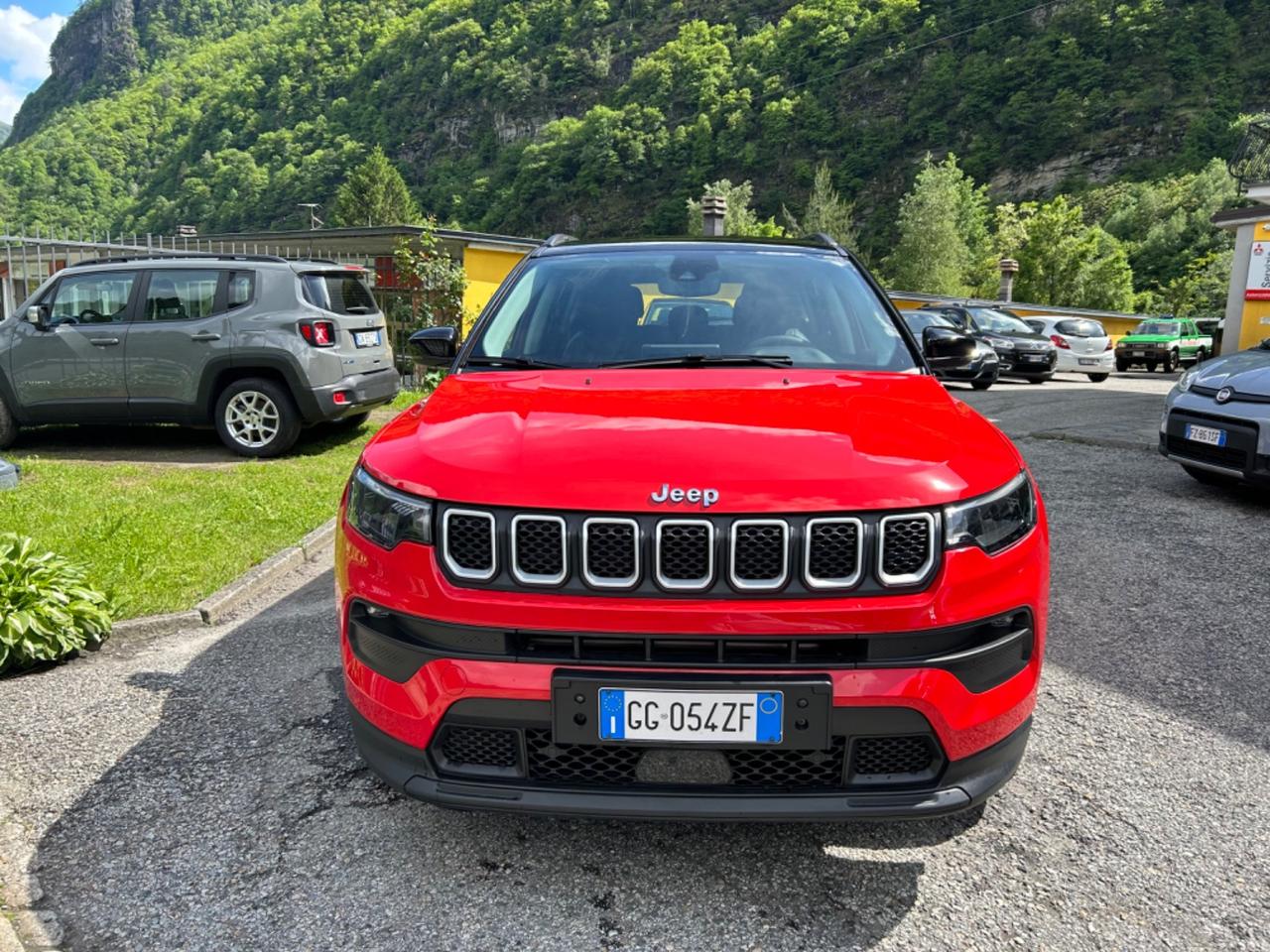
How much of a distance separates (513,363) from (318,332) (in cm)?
566

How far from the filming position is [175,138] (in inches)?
4259

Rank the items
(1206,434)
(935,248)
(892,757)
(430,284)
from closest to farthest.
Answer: (892,757) → (1206,434) → (430,284) → (935,248)

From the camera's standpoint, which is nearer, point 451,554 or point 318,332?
point 451,554

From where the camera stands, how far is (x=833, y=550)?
1989 mm

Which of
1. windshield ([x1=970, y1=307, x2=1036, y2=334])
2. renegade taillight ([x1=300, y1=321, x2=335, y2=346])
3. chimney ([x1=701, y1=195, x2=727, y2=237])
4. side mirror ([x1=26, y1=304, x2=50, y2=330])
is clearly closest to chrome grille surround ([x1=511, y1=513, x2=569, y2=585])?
renegade taillight ([x1=300, y1=321, x2=335, y2=346])

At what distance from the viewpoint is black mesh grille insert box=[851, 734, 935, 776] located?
2.05 metres

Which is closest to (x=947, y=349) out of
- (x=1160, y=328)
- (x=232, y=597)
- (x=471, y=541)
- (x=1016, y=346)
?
(x=471, y=541)

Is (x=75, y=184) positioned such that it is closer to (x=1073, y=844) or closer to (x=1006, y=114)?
(x=1006, y=114)

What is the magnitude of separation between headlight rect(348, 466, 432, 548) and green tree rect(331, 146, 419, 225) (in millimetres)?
85836

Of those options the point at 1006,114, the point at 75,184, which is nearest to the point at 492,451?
the point at 1006,114

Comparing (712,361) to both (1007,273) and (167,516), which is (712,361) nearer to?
(167,516)

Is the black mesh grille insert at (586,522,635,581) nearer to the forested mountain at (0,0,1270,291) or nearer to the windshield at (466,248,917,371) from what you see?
the windshield at (466,248,917,371)

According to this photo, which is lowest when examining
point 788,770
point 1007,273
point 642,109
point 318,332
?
point 1007,273

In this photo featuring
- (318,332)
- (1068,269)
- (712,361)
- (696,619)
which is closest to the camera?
(696,619)
